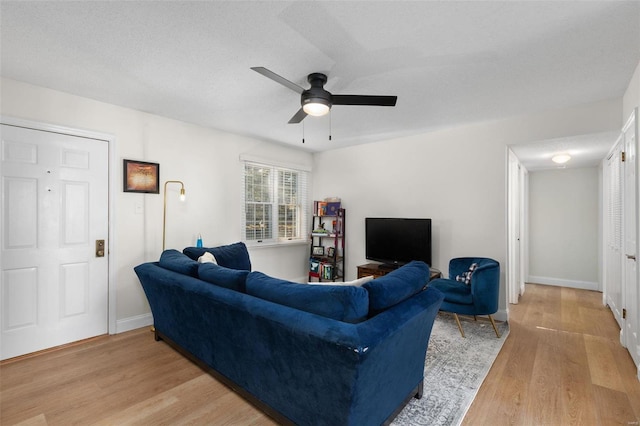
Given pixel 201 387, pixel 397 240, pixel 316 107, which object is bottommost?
pixel 201 387

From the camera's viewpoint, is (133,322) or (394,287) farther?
(133,322)

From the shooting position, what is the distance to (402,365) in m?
1.85

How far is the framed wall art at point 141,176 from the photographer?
345 centimetres

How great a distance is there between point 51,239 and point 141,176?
1.05 metres

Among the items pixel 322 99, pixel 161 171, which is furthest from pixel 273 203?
pixel 322 99

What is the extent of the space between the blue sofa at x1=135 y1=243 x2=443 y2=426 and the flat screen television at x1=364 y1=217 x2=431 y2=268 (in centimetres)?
214

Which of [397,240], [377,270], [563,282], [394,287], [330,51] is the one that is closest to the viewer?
[394,287]

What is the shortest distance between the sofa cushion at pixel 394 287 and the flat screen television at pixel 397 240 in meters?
2.21

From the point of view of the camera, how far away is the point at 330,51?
7.30 ft

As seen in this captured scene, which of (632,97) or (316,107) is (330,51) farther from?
(632,97)

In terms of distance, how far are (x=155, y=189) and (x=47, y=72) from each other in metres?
1.45

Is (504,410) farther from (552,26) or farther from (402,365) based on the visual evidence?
(552,26)

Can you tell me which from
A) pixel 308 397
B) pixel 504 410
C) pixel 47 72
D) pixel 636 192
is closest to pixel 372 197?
pixel 636 192

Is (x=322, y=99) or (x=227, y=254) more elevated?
(x=322, y=99)
